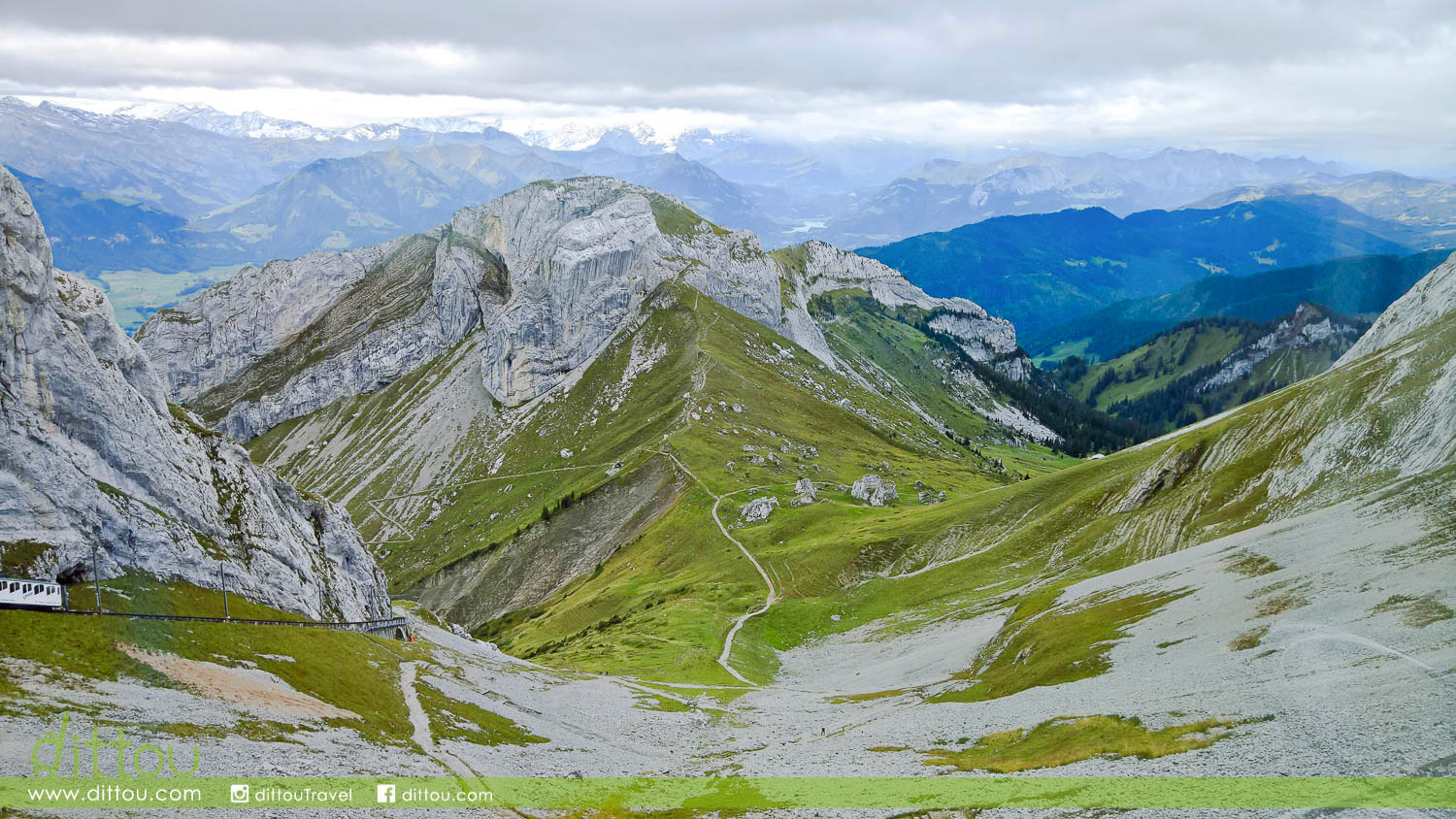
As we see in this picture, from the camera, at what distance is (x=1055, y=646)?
241ft

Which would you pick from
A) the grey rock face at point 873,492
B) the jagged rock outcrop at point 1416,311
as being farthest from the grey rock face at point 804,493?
the jagged rock outcrop at point 1416,311

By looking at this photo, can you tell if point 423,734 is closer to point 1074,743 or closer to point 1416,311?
point 1074,743

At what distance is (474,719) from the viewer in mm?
65125

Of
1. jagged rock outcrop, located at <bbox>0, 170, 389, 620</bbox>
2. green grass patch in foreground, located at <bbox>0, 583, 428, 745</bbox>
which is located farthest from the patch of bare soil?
jagged rock outcrop, located at <bbox>0, 170, 389, 620</bbox>

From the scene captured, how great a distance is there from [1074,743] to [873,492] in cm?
13284

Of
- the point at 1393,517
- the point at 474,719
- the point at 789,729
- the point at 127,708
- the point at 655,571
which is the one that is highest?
the point at 1393,517

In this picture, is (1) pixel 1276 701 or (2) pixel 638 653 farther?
(2) pixel 638 653

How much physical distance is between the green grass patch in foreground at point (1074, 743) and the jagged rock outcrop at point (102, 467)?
6753cm

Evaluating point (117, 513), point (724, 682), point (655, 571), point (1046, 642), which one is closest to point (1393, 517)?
point (1046, 642)

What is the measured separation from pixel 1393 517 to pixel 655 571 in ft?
403

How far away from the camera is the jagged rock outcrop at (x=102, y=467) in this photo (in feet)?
221

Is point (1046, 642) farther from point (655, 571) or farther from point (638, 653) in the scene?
point (655, 571)

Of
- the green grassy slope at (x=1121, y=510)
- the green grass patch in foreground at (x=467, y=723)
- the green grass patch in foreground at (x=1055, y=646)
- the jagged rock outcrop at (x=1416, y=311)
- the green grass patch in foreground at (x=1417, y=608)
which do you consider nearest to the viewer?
the green grass patch in foreground at (x=1417, y=608)

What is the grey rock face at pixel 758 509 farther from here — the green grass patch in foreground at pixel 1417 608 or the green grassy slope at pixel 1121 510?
the green grass patch in foreground at pixel 1417 608
